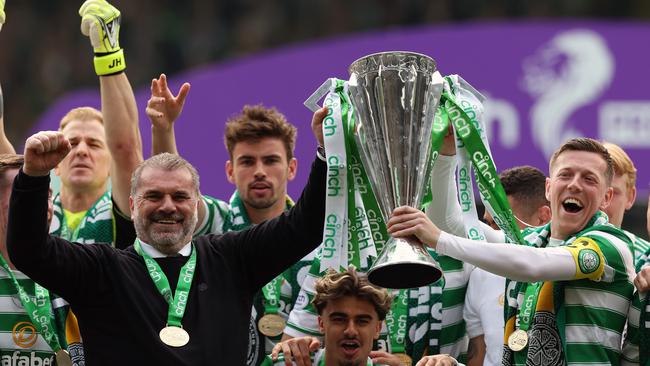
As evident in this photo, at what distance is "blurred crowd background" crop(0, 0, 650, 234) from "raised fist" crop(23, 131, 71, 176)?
13.0 meters

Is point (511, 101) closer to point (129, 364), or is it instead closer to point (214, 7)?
point (129, 364)

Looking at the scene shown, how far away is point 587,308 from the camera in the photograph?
542cm

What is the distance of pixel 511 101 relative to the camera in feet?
38.0

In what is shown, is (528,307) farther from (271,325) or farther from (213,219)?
(213,219)

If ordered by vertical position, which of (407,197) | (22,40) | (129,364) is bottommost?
(129,364)

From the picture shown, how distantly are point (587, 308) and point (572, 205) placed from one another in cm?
41

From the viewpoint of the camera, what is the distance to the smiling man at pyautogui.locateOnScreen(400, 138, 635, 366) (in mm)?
5211

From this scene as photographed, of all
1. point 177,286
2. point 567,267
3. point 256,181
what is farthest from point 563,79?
point 177,286

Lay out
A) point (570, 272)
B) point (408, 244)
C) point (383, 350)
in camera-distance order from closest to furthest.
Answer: point (408, 244), point (570, 272), point (383, 350)

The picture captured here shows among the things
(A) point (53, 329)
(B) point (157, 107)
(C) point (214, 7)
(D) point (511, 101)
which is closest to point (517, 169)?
(B) point (157, 107)

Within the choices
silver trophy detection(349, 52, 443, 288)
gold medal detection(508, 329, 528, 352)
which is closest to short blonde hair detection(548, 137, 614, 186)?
gold medal detection(508, 329, 528, 352)

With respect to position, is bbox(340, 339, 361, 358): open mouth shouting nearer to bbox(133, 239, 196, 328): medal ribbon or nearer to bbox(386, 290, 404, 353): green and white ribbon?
bbox(386, 290, 404, 353): green and white ribbon

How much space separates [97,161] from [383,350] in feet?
5.23

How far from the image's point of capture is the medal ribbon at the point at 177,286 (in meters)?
5.18
